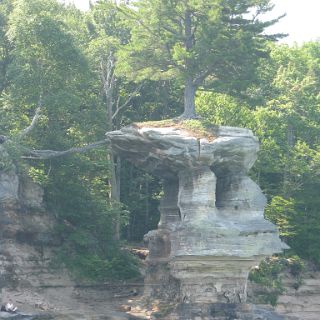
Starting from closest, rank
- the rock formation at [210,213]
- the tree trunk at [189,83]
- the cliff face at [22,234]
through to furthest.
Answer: the rock formation at [210,213] < the cliff face at [22,234] < the tree trunk at [189,83]

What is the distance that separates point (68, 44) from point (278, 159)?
485 inches

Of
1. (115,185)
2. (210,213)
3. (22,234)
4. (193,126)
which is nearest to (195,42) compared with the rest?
(193,126)

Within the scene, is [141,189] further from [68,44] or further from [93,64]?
[68,44]

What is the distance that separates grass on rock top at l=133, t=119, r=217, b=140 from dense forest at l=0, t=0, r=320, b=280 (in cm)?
116

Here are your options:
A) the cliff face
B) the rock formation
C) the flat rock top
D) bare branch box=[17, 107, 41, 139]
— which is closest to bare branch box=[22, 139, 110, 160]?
bare branch box=[17, 107, 41, 139]

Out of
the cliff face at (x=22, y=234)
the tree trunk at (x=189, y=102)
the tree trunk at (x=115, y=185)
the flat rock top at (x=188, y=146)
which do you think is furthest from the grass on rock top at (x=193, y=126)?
the cliff face at (x=22, y=234)

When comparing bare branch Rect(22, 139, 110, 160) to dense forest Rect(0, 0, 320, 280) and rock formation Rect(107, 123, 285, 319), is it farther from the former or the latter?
rock formation Rect(107, 123, 285, 319)

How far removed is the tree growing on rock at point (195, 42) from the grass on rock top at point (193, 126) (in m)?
1.04

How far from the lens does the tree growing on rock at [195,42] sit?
29094 millimetres

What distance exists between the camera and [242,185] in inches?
1116

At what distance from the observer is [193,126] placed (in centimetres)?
2839

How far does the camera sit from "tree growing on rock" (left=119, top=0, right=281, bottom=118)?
→ 29.1 meters

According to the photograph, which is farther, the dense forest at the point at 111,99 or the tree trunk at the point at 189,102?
the tree trunk at the point at 189,102

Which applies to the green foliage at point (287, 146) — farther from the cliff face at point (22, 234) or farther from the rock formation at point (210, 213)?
the cliff face at point (22, 234)
